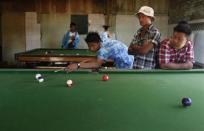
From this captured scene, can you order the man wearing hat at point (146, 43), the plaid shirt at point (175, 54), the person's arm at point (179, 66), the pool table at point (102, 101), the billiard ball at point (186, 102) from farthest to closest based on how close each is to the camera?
the man wearing hat at point (146, 43)
the plaid shirt at point (175, 54)
the person's arm at point (179, 66)
the billiard ball at point (186, 102)
the pool table at point (102, 101)

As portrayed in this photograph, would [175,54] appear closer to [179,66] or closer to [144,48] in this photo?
[179,66]

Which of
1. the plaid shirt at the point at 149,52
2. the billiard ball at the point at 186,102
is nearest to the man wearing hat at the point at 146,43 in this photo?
the plaid shirt at the point at 149,52

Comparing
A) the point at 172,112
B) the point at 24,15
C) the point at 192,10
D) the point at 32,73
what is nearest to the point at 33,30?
the point at 24,15

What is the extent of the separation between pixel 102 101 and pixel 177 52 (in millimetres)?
1482

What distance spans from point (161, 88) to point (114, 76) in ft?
1.73

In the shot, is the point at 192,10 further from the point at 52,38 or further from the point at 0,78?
the point at 0,78

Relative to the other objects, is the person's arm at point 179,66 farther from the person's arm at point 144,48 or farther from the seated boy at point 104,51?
the seated boy at point 104,51

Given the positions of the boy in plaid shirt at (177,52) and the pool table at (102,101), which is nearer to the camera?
the pool table at (102,101)

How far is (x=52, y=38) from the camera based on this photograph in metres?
9.78

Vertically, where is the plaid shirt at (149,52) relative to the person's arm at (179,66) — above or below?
above

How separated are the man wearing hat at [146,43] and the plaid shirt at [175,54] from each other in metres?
0.12

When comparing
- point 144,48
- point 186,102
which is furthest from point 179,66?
point 186,102

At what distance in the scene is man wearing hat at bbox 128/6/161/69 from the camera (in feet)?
10.7

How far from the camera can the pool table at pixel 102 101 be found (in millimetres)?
1573
